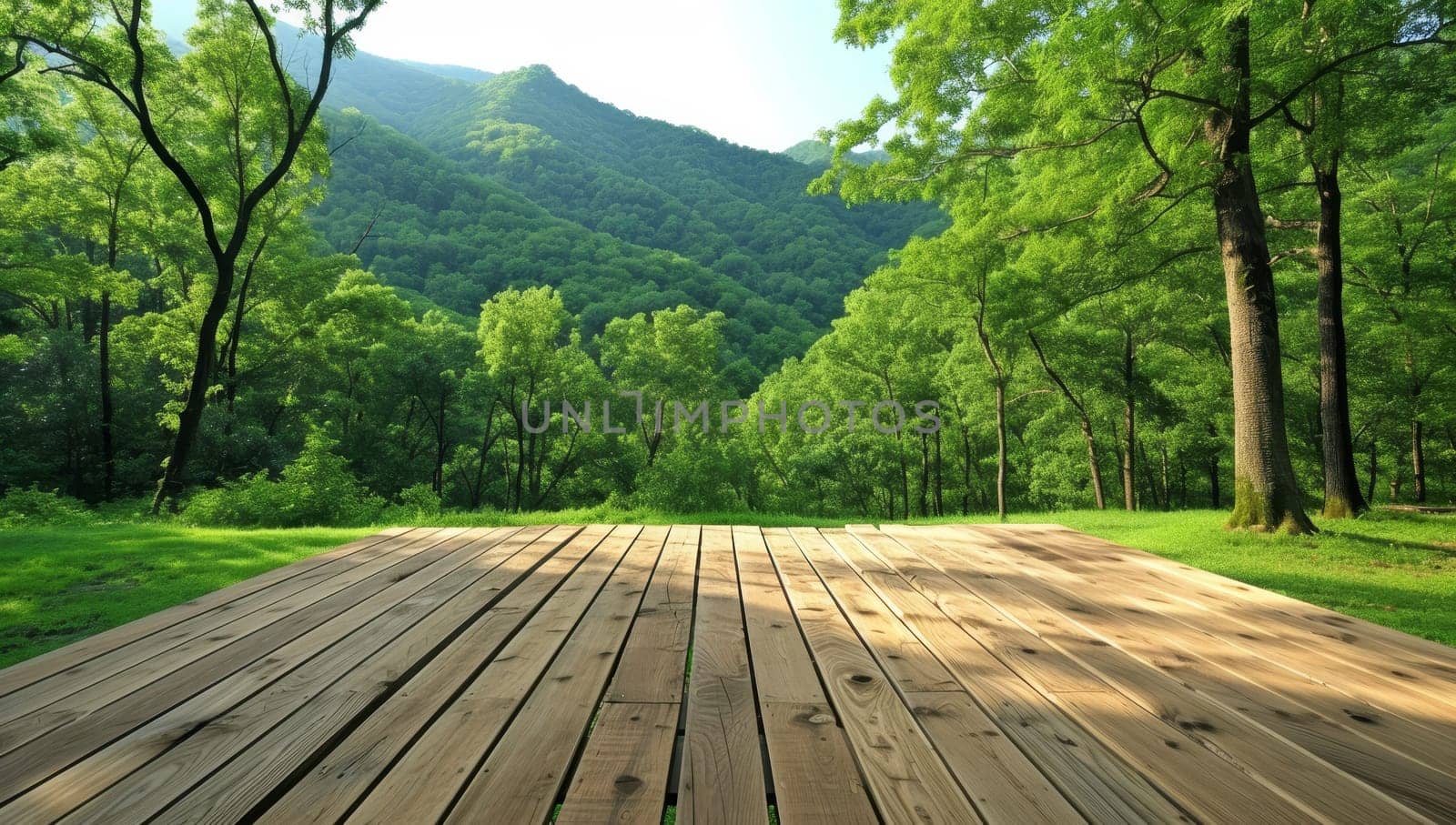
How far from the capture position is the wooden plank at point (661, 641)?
161cm

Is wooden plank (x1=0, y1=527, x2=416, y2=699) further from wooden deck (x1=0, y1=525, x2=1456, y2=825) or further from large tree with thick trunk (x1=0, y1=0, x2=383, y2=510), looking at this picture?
large tree with thick trunk (x1=0, y1=0, x2=383, y2=510)

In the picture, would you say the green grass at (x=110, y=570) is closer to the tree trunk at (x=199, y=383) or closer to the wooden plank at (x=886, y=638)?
the tree trunk at (x=199, y=383)

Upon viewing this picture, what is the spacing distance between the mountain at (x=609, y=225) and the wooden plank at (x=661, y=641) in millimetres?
26494

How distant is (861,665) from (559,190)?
61.3 meters

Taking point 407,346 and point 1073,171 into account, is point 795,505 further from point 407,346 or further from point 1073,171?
point 1073,171

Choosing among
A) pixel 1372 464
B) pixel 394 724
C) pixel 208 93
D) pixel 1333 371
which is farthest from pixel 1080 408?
pixel 208 93

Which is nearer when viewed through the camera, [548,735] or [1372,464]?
[548,735]

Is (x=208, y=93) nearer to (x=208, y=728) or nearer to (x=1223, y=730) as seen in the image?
(x=208, y=728)

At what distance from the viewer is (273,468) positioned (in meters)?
15.8

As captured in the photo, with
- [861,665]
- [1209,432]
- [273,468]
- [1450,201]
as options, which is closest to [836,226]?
[1209,432]

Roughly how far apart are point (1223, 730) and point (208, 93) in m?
18.7

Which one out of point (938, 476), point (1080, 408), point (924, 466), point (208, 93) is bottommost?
point (938, 476)

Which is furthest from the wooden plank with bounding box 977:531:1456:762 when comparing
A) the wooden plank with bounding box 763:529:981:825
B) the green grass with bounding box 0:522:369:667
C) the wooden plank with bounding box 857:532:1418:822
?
the green grass with bounding box 0:522:369:667

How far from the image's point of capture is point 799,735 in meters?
1.35
